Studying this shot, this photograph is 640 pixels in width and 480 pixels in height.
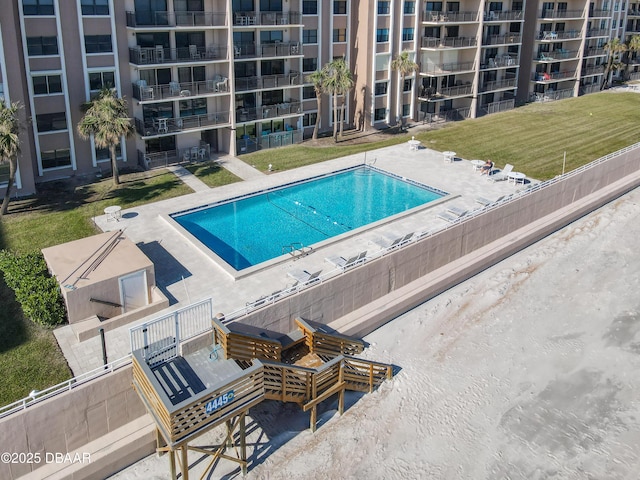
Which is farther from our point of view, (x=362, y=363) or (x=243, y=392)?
(x=362, y=363)

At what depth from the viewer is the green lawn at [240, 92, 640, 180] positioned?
41.2 meters

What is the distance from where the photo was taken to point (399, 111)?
164 feet

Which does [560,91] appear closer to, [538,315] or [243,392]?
[538,315]

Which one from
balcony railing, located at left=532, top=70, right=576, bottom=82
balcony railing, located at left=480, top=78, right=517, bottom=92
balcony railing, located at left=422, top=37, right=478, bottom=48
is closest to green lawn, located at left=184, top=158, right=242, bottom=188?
balcony railing, located at left=422, top=37, right=478, bottom=48

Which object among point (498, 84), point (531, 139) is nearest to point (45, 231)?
point (531, 139)

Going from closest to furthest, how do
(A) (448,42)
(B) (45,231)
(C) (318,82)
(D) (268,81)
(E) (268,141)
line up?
1. (B) (45,231)
2. (D) (268,81)
3. (C) (318,82)
4. (E) (268,141)
5. (A) (448,42)

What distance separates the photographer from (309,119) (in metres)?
47.0

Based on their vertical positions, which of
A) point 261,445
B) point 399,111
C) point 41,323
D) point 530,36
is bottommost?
point 261,445

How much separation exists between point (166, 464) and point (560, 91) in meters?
57.1

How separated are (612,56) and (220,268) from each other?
5946 cm

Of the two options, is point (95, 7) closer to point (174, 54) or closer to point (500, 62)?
point (174, 54)

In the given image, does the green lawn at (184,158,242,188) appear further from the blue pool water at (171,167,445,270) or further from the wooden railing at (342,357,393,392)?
the wooden railing at (342,357,393,392)

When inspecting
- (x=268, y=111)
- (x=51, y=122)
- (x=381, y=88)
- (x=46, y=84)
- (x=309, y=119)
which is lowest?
(x=309, y=119)

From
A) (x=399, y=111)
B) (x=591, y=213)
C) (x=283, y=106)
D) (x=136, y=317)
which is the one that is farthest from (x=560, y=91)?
(x=136, y=317)
